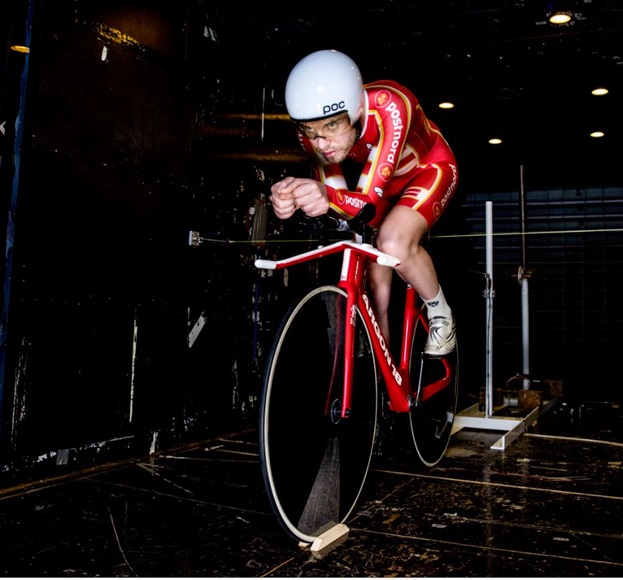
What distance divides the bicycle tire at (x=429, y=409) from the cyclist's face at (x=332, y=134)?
91 cm

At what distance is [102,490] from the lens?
2111 millimetres

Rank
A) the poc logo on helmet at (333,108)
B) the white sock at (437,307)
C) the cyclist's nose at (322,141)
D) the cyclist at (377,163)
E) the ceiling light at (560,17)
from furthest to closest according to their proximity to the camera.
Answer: the ceiling light at (560,17)
the white sock at (437,307)
the cyclist's nose at (322,141)
the poc logo on helmet at (333,108)
the cyclist at (377,163)

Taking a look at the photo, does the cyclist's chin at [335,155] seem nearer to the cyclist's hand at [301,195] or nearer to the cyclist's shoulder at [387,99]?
the cyclist's shoulder at [387,99]

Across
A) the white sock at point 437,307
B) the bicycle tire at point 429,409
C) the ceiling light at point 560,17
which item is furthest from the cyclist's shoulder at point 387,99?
the ceiling light at point 560,17

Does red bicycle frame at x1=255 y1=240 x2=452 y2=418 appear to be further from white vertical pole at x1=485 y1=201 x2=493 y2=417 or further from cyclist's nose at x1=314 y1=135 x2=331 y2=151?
white vertical pole at x1=485 y1=201 x2=493 y2=417

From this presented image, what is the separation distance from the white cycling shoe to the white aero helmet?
0.99 metres

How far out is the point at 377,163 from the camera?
1.89 m

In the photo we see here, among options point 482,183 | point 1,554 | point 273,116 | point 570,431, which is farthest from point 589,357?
point 1,554

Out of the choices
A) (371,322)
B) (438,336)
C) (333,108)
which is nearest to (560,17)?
Result: (438,336)

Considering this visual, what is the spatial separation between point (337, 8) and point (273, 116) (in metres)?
0.72

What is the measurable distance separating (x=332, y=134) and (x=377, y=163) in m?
0.18

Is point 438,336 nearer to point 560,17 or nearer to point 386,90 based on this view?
point 386,90

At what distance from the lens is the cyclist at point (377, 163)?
1.72 m

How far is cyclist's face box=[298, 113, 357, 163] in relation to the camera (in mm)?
1906
